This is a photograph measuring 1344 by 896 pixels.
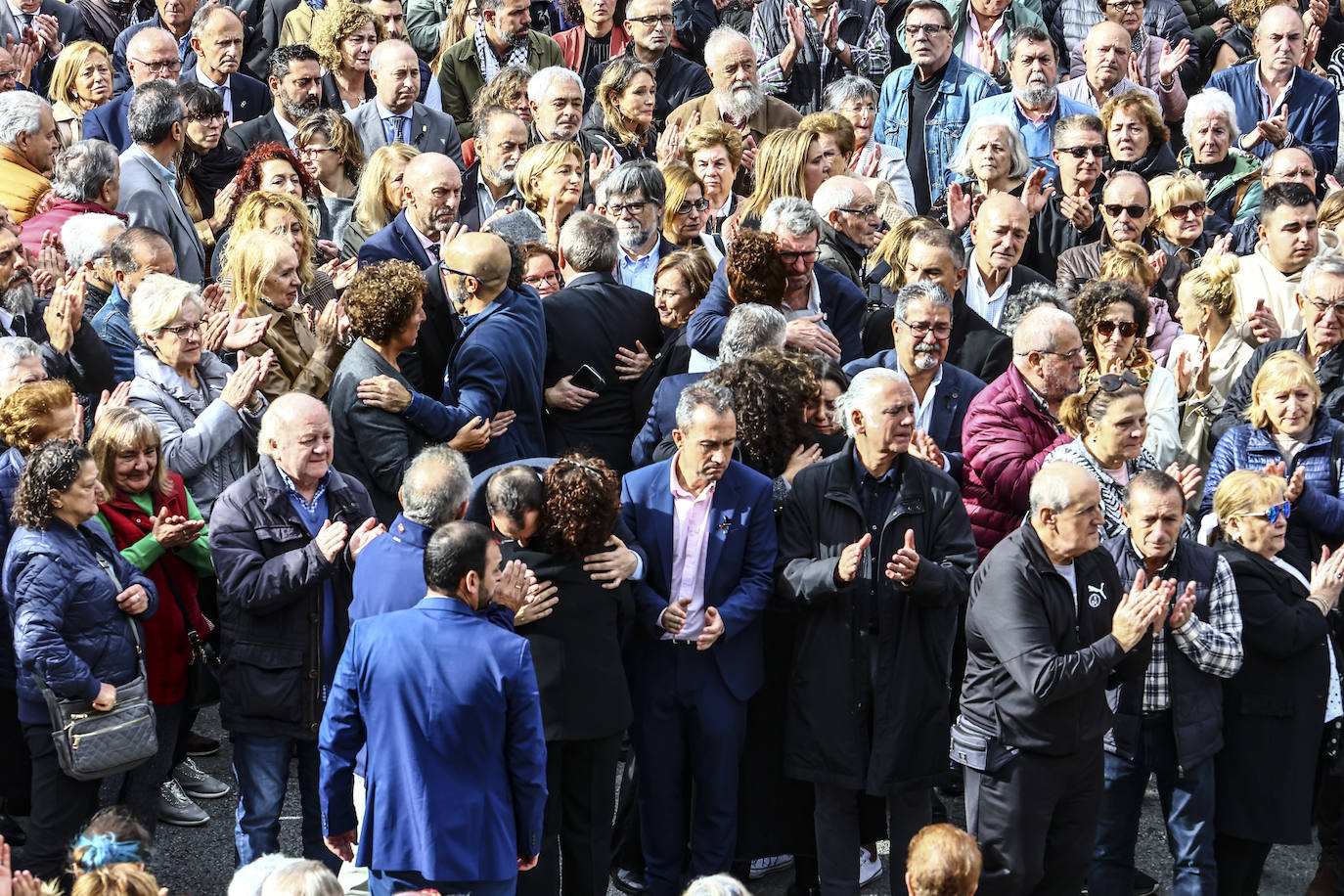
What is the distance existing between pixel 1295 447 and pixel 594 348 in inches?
118

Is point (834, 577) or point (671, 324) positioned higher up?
point (671, 324)

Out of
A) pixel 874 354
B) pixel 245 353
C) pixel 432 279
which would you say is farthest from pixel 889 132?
pixel 245 353

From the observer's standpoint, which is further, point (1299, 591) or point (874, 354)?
point (874, 354)

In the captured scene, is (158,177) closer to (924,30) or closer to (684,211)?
(684,211)

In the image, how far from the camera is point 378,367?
6762 mm

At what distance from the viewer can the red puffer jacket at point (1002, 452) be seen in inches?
273

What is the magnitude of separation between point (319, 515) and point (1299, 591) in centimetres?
375

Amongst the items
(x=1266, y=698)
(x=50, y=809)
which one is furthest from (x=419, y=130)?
(x=1266, y=698)

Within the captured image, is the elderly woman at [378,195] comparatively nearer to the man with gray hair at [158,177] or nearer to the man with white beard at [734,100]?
the man with gray hair at [158,177]

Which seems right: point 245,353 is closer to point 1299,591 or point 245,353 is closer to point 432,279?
point 432,279

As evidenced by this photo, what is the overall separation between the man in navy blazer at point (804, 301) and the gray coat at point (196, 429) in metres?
1.87

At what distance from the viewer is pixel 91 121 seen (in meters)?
9.75

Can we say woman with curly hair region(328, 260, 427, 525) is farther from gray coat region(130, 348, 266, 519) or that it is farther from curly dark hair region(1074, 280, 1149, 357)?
curly dark hair region(1074, 280, 1149, 357)

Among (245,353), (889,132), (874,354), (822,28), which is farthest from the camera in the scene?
(822,28)
